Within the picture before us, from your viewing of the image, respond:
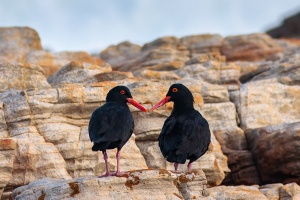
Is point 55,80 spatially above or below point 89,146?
above

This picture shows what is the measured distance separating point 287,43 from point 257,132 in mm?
32549

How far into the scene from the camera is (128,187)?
19484 millimetres

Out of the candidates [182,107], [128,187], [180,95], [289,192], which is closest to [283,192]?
[289,192]

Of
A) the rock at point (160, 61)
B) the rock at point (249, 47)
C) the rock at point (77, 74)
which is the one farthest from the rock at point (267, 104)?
the rock at point (249, 47)

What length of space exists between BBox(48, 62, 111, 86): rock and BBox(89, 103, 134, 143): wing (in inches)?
507

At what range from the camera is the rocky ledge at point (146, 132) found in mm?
20516

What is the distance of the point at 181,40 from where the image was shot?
59.3 metres

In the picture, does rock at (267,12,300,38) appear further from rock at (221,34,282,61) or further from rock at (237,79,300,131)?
rock at (237,79,300,131)

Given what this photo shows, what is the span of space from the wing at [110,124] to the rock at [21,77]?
11834mm

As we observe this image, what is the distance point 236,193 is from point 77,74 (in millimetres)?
12947

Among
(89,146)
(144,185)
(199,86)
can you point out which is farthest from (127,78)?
(144,185)

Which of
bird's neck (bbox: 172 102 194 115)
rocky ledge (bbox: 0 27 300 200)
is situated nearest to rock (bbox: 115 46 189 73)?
rocky ledge (bbox: 0 27 300 200)

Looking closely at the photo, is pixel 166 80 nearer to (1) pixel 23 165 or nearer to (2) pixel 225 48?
(1) pixel 23 165

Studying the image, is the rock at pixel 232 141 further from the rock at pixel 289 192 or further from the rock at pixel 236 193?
the rock at pixel 236 193
